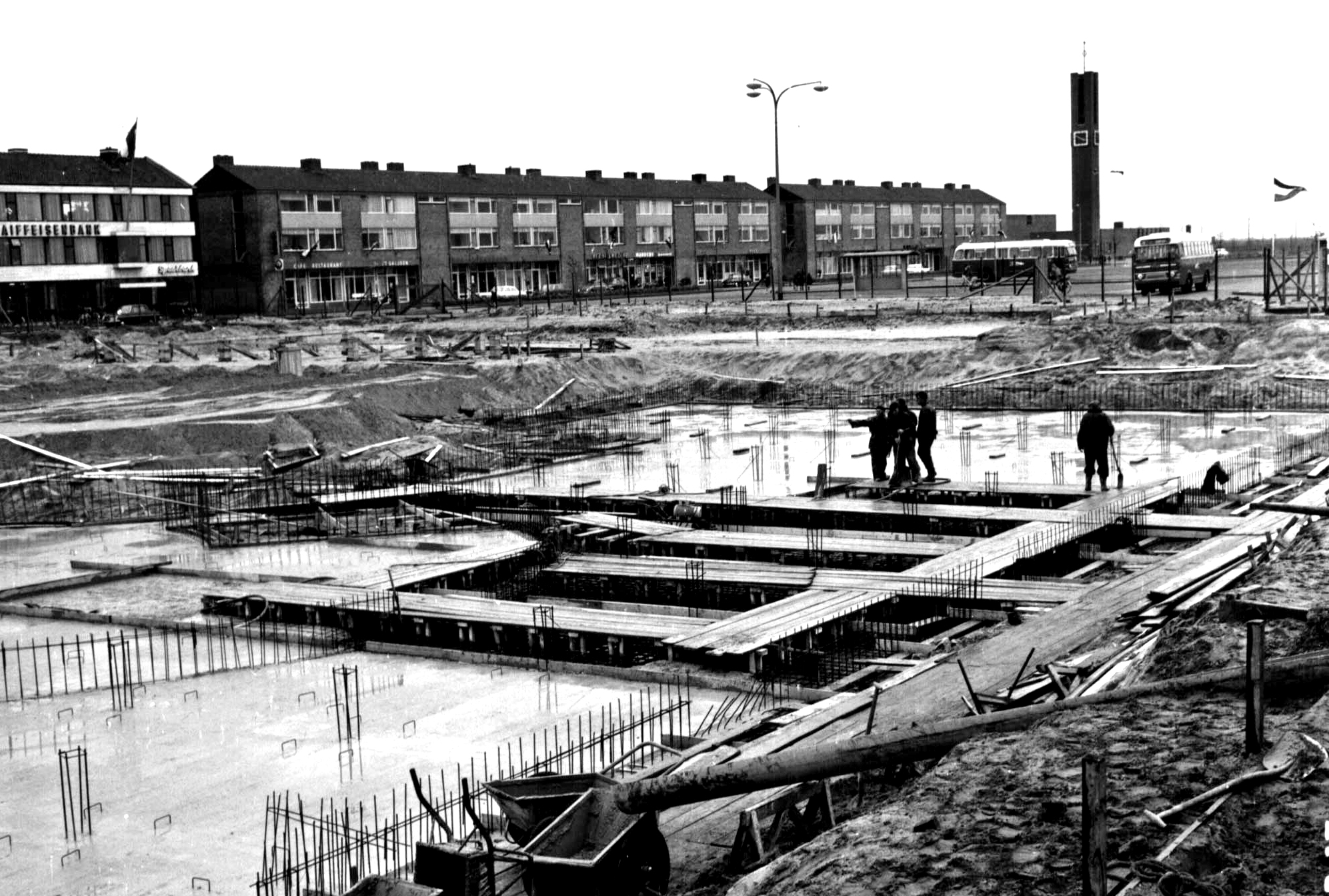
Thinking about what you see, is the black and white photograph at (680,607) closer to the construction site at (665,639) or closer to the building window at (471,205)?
the construction site at (665,639)

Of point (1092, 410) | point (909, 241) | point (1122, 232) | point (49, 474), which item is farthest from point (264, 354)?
point (1122, 232)

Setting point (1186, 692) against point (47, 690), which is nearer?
point (1186, 692)

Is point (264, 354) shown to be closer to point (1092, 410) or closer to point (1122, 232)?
point (1092, 410)

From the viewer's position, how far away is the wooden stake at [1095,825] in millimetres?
6168

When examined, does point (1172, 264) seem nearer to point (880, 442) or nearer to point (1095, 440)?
point (880, 442)

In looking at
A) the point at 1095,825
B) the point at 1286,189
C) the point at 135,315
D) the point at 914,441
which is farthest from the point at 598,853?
the point at 135,315

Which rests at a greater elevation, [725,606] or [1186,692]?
[1186,692]

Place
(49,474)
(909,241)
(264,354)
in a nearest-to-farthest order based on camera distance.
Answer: (49,474), (264,354), (909,241)

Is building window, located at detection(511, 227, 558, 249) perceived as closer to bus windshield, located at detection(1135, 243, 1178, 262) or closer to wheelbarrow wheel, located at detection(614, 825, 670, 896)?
bus windshield, located at detection(1135, 243, 1178, 262)

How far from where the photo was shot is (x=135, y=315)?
61.4m

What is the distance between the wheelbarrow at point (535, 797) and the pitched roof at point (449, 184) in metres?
64.2

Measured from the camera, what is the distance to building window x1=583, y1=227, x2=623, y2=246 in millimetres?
84188

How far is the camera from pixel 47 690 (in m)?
14.7

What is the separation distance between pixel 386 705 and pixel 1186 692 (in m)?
7.25
